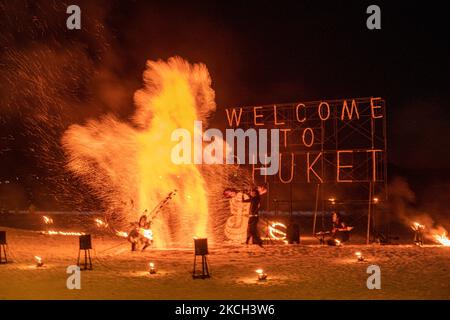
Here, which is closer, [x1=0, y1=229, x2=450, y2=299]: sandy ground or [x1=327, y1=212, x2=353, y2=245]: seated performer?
[x1=0, y1=229, x2=450, y2=299]: sandy ground

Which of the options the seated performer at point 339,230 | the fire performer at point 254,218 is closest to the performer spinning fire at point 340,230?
the seated performer at point 339,230

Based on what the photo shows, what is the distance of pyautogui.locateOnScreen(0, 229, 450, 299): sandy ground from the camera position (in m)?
9.62

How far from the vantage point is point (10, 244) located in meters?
18.0

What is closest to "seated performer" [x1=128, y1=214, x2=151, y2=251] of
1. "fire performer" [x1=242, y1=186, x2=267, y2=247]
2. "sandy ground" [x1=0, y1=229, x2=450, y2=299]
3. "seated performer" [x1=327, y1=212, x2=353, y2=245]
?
"sandy ground" [x1=0, y1=229, x2=450, y2=299]

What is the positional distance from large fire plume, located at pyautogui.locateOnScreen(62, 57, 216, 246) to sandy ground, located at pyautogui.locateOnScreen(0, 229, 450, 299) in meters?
2.57

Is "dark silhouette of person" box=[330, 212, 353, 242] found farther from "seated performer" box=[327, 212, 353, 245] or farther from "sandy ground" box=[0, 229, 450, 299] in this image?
"sandy ground" box=[0, 229, 450, 299]

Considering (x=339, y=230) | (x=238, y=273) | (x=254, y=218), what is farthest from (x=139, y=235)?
(x=339, y=230)

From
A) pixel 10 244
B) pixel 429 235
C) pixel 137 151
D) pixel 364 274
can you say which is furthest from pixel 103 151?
pixel 429 235

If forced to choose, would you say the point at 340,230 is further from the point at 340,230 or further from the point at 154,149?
the point at 154,149

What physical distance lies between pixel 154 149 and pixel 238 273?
28.7 ft

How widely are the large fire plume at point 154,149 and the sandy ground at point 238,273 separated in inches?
101
